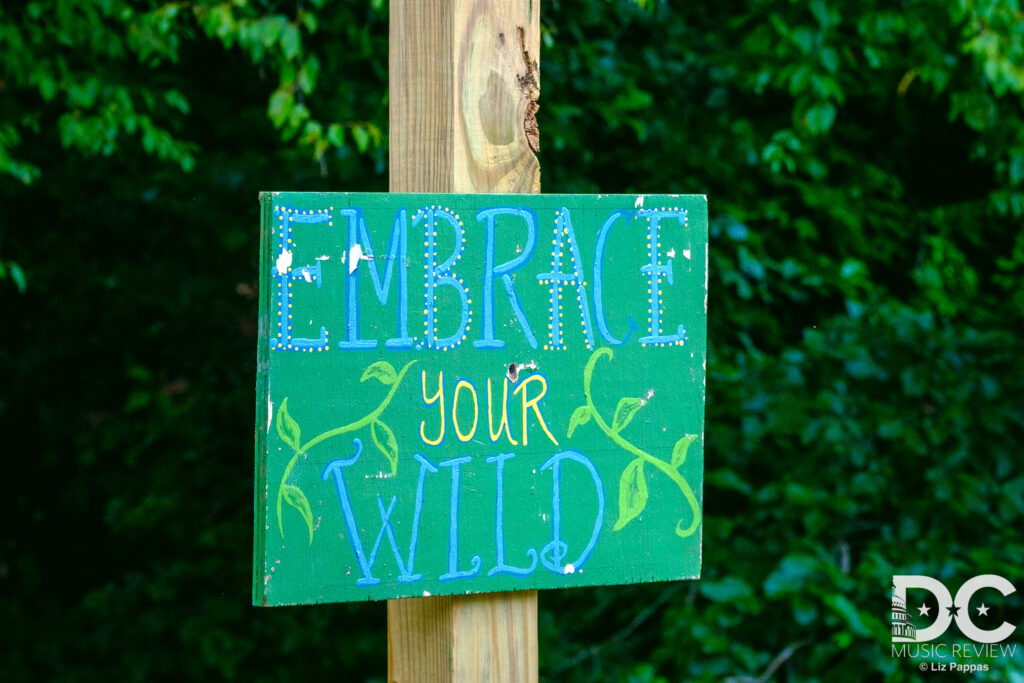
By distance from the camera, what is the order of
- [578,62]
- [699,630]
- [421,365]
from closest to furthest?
1. [421,365]
2. [699,630]
3. [578,62]

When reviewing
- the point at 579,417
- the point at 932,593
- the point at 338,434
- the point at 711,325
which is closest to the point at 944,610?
the point at 932,593

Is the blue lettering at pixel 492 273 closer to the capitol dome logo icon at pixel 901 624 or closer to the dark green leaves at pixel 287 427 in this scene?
the dark green leaves at pixel 287 427

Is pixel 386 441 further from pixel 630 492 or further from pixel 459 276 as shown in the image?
pixel 630 492

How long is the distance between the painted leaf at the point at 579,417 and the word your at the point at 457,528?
0.10 feet

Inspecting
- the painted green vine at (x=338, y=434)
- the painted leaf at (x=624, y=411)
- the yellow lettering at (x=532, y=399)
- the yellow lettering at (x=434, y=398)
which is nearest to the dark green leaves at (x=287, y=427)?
the painted green vine at (x=338, y=434)

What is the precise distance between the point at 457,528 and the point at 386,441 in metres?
0.12

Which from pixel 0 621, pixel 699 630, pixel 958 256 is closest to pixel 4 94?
pixel 0 621

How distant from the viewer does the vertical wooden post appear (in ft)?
3.97

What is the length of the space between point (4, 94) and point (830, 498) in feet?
8.79

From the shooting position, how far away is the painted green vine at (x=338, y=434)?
109 cm

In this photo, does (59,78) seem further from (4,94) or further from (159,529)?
(159,529)

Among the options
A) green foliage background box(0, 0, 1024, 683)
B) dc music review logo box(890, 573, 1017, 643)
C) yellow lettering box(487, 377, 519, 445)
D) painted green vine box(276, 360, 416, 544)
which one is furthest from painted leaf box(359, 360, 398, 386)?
dc music review logo box(890, 573, 1017, 643)

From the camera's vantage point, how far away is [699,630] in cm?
293

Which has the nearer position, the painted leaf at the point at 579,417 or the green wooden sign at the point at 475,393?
the green wooden sign at the point at 475,393
